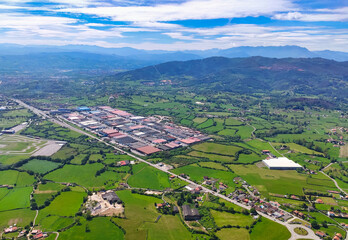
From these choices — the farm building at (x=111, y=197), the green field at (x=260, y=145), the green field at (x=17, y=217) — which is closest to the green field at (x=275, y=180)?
the green field at (x=260, y=145)

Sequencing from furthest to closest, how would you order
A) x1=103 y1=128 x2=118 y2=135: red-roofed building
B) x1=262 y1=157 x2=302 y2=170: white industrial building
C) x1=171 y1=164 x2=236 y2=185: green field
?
1. x1=103 y1=128 x2=118 y2=135: red-roofed building
2. x1=262 y1=157 x2=302 y2=170: white industrial building
3. x1=171 y1=164 x2=236 y2=185: green field

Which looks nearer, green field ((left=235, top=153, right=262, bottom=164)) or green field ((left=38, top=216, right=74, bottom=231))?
green field ((left=38, top=216, right=74, bottom=231))

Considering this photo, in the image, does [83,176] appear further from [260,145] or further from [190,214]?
[260,145]

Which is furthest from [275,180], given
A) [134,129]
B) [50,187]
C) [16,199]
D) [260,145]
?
[16,199]

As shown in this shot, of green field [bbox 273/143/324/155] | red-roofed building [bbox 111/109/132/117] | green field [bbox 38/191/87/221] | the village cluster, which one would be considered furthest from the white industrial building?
red-roofed building [bbox 111/109/132/117]

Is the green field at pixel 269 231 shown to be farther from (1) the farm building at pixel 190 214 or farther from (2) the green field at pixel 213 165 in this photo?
(2) the green field at pixel 213 165

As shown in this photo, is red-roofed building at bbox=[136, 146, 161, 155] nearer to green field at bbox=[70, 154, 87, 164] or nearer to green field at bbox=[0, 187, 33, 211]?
green field at bbox=[70, 154, 87, 164]

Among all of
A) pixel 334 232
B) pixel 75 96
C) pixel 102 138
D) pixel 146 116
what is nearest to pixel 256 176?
pixel 334 232
